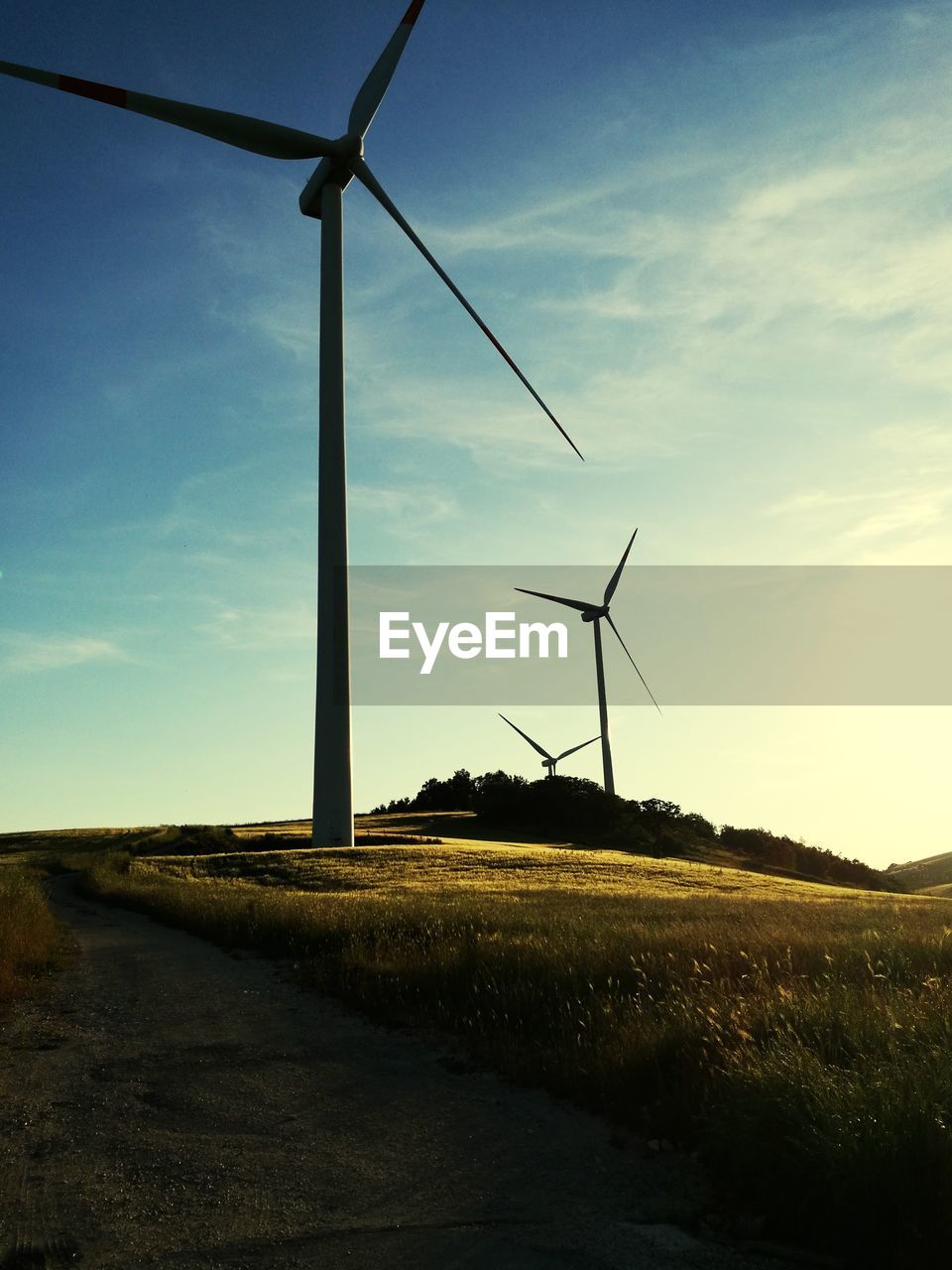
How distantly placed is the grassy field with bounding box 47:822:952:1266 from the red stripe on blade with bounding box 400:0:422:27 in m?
39.0

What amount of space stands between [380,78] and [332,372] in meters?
14.1

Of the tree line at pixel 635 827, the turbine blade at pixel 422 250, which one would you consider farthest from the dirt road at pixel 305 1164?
the tree line at pixel 635 827

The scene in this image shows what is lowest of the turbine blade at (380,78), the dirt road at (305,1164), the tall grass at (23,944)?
the dirt road at (305,1164)

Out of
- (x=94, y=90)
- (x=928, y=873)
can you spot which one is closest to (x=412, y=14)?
(x=94, y=90)

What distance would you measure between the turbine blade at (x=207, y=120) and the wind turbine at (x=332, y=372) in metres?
0.05

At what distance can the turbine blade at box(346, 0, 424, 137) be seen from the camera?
4325 centimetres

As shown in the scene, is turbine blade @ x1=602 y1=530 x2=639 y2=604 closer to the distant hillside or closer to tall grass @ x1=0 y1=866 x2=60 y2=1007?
tall grass @ x1=0 y1=866 x2=60 y2=1007

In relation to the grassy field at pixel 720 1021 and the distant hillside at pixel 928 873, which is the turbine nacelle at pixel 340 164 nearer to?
the grassy field at pixel 720 1021

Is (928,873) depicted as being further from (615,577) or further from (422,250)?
(422,250)

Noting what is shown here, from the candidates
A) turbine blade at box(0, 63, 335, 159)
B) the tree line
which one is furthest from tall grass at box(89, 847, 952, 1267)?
the tree line

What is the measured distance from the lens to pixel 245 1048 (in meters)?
10.7

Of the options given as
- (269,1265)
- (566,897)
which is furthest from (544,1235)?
(566,897)

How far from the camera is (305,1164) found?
6.98 m

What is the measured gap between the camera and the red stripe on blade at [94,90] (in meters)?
34.1
